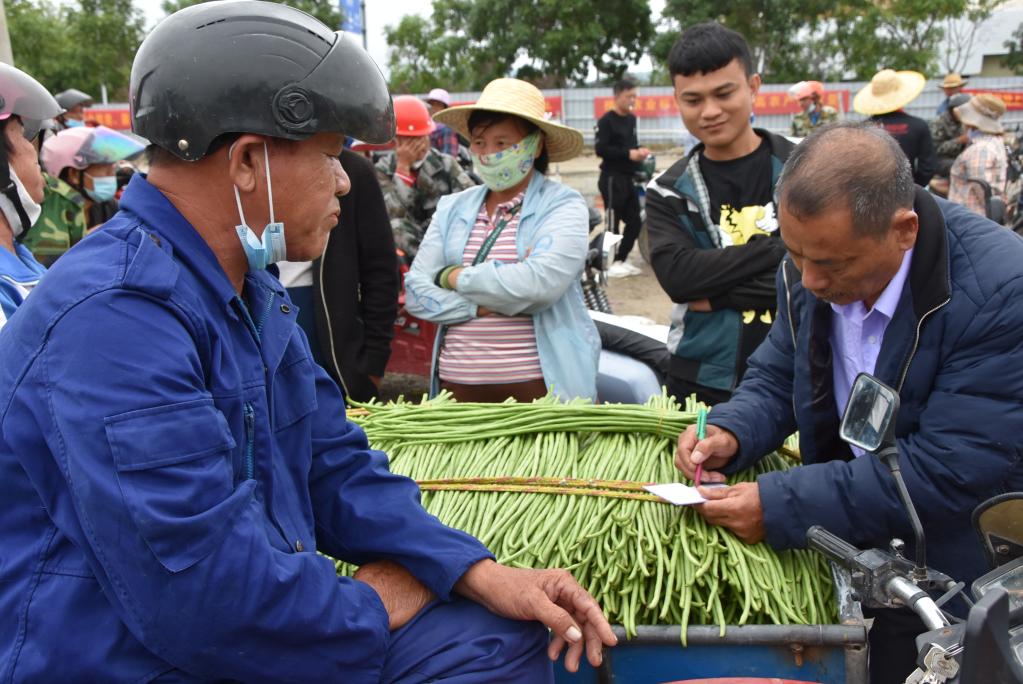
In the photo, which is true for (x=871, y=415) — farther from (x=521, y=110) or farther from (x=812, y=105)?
(x=812, y=105)

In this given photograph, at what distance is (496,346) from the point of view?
3717mm

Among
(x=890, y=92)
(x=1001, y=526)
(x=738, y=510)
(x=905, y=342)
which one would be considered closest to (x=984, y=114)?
(x=890, y=92)

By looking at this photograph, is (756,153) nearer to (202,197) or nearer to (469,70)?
(202,197)

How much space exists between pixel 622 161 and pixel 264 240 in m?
10.1

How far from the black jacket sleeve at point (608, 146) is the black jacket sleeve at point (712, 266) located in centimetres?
802

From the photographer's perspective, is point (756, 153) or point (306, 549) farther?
point (756, 153)

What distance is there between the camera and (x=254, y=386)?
160cm

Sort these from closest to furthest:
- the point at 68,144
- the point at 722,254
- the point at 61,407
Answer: the point at 61,407, the point at 722,254, the point at 68,144

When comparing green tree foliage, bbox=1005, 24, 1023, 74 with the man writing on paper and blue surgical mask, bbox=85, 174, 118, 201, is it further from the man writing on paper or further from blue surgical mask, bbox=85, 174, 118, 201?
the man writing on paper

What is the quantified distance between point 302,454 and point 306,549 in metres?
0.20

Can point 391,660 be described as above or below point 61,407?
below

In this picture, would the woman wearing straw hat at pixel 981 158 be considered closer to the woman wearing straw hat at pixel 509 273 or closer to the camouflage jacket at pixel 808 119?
the camouflage jacket at pixel 808 119

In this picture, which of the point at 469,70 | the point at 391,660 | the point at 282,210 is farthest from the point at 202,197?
the point at 469,70

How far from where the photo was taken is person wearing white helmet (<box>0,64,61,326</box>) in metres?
2.74
